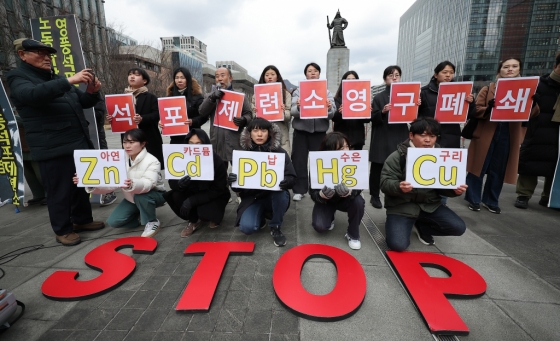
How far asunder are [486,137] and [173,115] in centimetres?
494

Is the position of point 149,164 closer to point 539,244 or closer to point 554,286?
point 554,286

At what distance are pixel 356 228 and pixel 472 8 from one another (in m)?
Answer: 93.7

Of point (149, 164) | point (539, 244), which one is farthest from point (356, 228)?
point (149, 164)

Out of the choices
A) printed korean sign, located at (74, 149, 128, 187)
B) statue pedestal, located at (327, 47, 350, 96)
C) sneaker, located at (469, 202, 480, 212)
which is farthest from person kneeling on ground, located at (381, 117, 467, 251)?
statue pedestal, located at (327, 47, 350, 96)

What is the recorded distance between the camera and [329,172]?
289 centimetres

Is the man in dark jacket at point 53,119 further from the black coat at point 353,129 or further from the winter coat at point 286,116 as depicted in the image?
the black coat at point 353,129

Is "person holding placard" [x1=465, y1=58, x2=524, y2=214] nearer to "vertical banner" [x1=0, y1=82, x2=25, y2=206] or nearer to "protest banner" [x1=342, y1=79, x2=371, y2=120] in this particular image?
"protest banner" [x1=342, y1=79, x2=371, y2=120]

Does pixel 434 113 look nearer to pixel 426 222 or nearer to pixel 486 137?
pixel 486 137

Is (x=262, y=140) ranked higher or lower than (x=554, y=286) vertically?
higher

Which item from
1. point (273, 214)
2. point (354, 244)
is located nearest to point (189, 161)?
point (273, 214)

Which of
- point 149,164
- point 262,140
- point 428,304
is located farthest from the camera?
point 149,164

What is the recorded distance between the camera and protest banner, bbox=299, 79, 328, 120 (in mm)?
3914

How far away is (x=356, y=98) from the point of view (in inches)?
153

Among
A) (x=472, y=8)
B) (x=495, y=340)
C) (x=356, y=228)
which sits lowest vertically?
(x=495, y=340)
